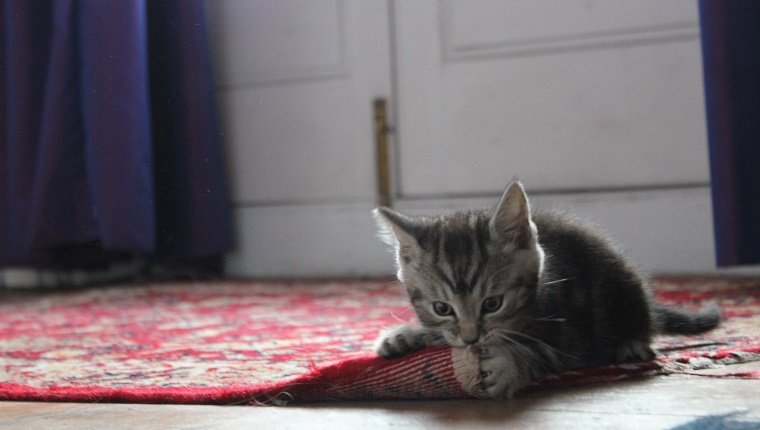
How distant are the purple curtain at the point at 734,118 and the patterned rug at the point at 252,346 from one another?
150mm

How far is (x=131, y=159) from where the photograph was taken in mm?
2916

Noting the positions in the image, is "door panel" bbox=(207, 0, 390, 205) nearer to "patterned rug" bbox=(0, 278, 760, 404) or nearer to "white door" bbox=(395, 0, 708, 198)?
"white door" bbox=(395, 0, 708, 198)

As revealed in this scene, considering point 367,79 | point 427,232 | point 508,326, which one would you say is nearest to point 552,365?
point 508,326

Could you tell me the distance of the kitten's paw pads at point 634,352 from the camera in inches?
53.4

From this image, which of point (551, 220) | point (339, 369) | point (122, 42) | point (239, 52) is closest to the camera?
point (339, 369)

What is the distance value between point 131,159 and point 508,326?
194 centimetres

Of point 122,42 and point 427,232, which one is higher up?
point 122,42

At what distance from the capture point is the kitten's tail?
1509mm

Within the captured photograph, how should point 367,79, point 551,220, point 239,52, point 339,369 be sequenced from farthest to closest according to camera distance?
point 239,52
point 367,79
point 551,220
point 339,369

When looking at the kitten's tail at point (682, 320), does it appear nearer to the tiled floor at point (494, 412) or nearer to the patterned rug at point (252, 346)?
the patterned rug at point (252, 346)

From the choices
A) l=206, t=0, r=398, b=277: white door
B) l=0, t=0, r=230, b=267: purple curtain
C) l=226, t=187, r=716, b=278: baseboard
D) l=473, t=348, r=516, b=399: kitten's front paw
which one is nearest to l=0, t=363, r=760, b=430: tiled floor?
l=473, t=348, r=516, b=399: kitten's front paw

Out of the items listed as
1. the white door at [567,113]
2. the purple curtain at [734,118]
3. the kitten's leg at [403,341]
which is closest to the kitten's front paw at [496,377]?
the kitten's leg at [403,341]

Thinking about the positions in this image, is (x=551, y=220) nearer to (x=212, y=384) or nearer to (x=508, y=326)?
(x=508, y=326)

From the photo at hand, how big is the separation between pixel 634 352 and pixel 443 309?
1.02ft
